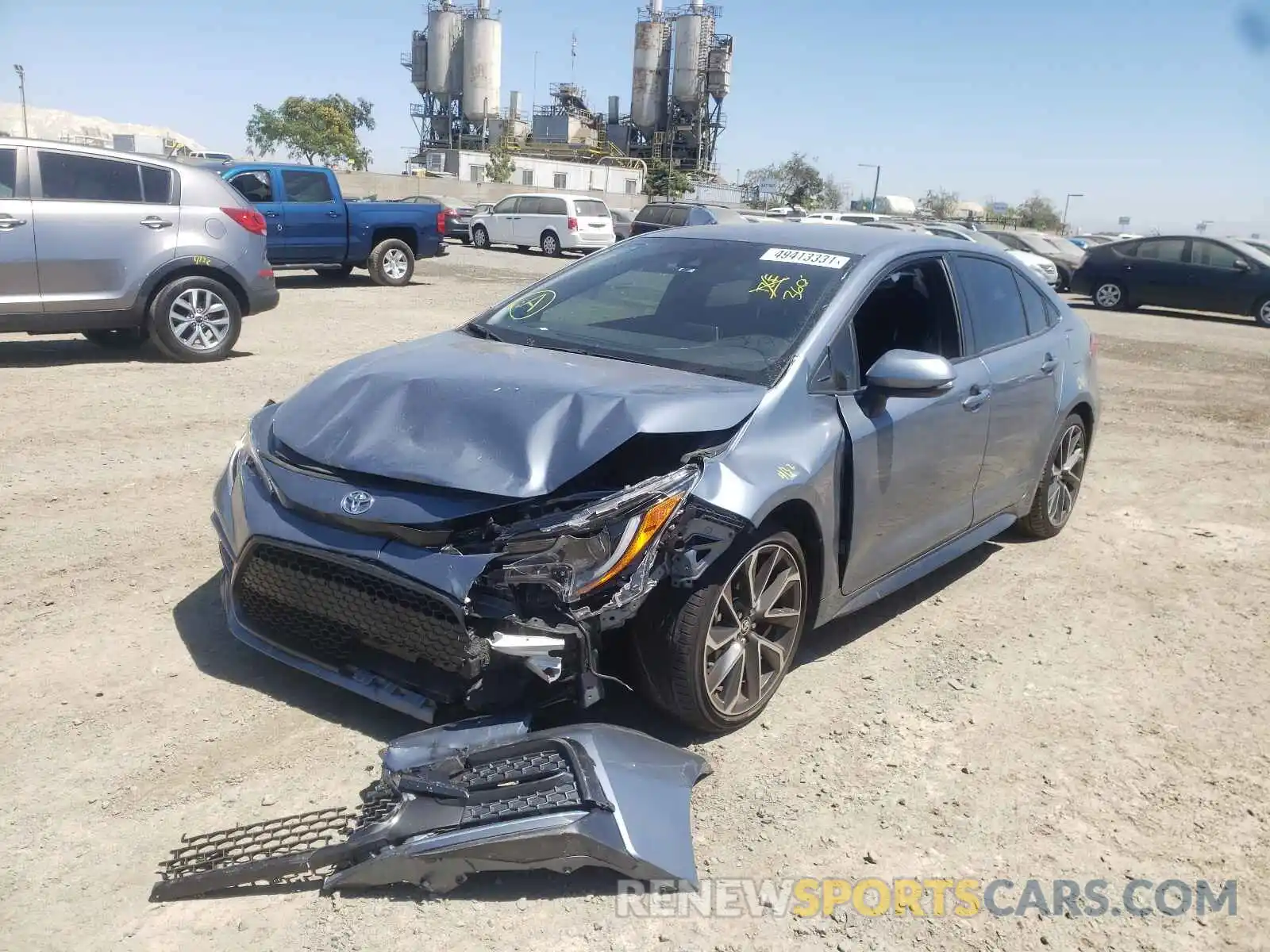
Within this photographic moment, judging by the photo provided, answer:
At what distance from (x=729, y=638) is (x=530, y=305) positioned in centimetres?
202

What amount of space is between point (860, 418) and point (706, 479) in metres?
0.89

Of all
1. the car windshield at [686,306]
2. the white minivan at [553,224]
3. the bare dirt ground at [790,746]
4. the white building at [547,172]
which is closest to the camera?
the bare dirt ground at [790,746]

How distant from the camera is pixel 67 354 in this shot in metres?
9.52

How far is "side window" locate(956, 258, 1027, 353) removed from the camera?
4867mm

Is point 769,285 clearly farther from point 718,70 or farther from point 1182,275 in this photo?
point 718,70

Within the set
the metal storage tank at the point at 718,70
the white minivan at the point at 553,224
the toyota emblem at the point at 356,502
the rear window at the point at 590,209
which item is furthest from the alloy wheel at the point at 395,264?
the metal storage tank at the point at 718,70

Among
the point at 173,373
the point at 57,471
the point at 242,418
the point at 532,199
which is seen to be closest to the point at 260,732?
the point at 57,471

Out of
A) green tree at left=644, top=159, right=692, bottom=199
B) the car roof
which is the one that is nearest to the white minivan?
the car roof

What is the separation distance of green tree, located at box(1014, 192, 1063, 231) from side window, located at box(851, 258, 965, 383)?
3651 inches

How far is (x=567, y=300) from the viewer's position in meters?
4.68

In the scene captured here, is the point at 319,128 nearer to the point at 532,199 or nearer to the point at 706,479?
the point at 532,199

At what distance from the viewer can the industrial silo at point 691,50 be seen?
7556cm

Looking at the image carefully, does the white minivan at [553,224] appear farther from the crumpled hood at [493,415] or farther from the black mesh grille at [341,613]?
the black mesh grille at [341,613]

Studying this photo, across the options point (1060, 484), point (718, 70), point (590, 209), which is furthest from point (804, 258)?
point (718, 70)
